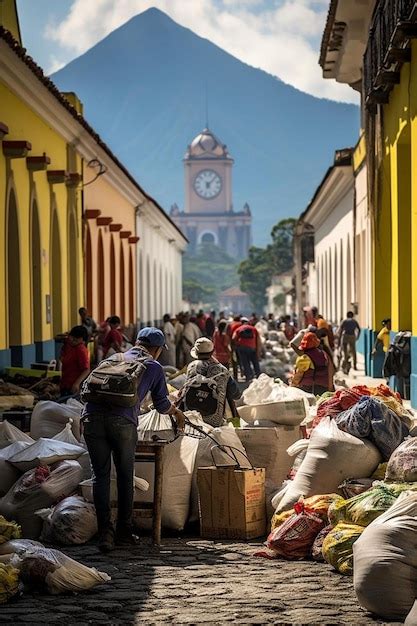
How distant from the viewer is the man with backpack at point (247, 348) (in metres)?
25.5

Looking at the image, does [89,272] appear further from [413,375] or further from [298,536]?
[298,536]

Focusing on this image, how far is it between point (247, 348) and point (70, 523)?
16553 mm

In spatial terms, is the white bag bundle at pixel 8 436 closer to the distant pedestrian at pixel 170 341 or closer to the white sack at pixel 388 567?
the white sack at pixel 388 567

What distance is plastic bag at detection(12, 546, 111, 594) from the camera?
7426mm

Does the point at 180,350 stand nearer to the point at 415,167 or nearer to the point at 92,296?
the point at 92,296

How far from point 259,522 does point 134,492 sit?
90 centimetres

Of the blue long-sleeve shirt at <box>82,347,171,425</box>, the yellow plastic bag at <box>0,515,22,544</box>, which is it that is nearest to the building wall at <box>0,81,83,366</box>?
the blue long-sleeve shirt at <box>82,347,171,425</box>

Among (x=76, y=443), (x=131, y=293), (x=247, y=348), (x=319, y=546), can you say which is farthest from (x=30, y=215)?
(x=131, y=293)

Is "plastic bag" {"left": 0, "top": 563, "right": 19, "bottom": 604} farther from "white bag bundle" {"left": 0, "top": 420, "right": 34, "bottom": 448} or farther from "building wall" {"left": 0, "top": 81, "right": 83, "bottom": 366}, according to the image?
"building wall" {"left": 0, "top": 81, "right": 83, "bottom": 366}

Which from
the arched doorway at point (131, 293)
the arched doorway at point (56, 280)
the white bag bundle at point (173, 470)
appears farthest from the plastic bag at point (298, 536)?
the arched doorway at point (131, 293)

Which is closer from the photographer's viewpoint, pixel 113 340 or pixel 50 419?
pixel 50 419

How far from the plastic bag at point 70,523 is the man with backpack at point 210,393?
227 centimetres

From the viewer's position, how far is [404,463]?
8688 mm

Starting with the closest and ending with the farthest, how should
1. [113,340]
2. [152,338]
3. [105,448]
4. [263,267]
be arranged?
1. [105,448]
2. [152,338]
3. [113,340]
4. [263,267]
